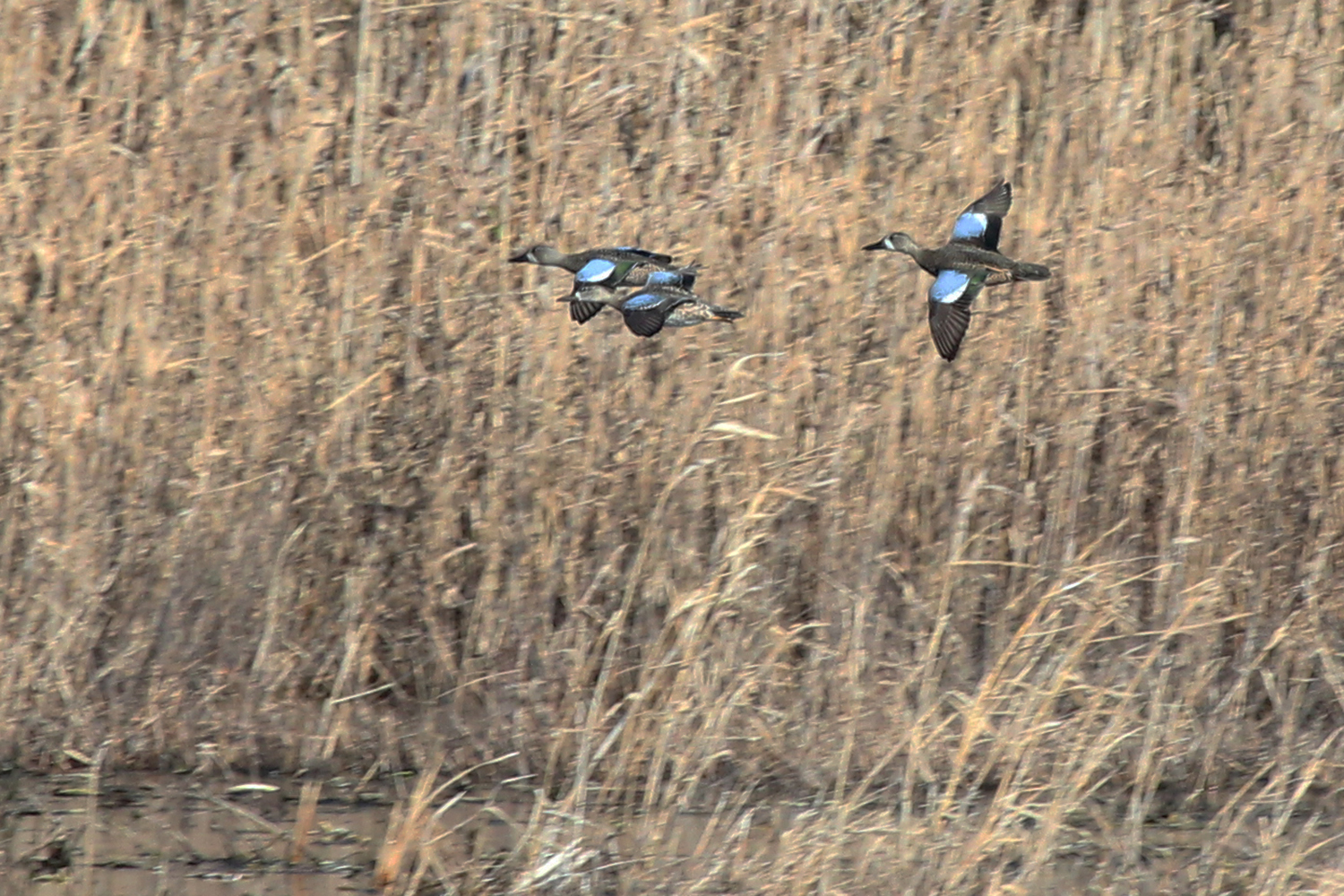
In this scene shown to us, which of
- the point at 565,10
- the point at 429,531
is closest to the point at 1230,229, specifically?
the point at 565,10

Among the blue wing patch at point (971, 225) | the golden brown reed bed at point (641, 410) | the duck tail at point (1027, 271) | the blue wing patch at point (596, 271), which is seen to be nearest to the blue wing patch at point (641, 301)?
the blue wing patch at point (596, 271)

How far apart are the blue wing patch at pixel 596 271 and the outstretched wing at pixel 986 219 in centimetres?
71

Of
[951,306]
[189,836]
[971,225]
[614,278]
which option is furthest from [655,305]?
[189,836]

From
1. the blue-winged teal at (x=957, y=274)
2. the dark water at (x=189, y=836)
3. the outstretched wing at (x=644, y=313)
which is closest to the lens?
the outstretched wing at (x=644, y=313)

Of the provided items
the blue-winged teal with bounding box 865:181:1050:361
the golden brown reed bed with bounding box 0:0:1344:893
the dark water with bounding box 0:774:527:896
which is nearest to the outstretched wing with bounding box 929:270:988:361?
the blue-winged teal with bounding box 865:181:1050:361

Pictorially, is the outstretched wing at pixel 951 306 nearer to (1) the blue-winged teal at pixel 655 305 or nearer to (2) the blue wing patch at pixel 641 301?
(1) the blue-winged teal at pixel 655 305

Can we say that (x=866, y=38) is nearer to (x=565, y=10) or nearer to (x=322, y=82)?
(x=565, y=10)

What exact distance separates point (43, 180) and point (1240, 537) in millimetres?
2724

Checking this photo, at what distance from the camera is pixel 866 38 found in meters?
4.23

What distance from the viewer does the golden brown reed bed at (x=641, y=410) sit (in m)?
3.68

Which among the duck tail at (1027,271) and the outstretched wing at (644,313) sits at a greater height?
the duck tail at (1027,271)

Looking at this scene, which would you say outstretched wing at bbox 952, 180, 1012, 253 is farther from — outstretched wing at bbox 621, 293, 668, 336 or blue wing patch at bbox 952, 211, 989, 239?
outstretched wing at bbox 621, 293, 668, 336

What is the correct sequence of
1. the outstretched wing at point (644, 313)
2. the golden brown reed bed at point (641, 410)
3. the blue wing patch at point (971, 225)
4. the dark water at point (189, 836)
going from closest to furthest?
1. the outstretched wing at point (644, 313)
2. the blue wing patch at point (971, 225)
3. the dark water at point (189, 836)
4. the golden brown reed bed at point (641, 410)

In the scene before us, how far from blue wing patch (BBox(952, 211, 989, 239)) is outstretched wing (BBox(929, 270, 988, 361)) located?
0.35 meters
